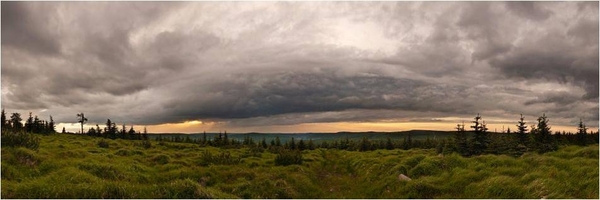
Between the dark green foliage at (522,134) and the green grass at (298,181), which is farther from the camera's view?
the dark green foliage at (522,134)

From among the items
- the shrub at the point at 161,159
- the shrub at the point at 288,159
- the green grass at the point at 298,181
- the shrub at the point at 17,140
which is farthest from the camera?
the shrub at the point at 288,159

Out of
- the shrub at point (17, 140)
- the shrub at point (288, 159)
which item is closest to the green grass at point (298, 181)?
the shrub at point (17, 140)

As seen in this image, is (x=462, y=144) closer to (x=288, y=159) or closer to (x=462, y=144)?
(x=462, y=144)

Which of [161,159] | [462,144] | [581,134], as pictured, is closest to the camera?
[161,159]

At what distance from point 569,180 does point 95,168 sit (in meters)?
21.7

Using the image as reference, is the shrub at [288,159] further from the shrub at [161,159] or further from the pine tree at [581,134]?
the pine tree at [581,134]

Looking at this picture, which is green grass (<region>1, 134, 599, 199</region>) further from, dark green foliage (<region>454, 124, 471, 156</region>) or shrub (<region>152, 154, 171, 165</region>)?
dark green foliage (<region>454, 124, 471, 156</region>)

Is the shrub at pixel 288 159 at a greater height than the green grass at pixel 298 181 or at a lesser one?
lesser

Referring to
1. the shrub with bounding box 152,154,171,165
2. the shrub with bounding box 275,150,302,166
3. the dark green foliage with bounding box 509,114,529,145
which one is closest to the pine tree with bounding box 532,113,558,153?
the dark green foliage with bounding box 509,114,529,145

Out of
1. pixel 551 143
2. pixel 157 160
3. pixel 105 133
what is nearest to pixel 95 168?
pixel 157 160

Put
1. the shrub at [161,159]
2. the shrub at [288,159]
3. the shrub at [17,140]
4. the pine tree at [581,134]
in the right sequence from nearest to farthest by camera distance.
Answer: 1. the shrub at [17,140]
2. the shrub at [161,159]
3. the shrub at [288,159]
4. the pine tree at [581,134]

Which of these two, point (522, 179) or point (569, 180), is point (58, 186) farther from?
point (569, 180)

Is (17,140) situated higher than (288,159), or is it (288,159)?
(17,140)

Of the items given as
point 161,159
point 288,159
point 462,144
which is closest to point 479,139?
point 462,144
